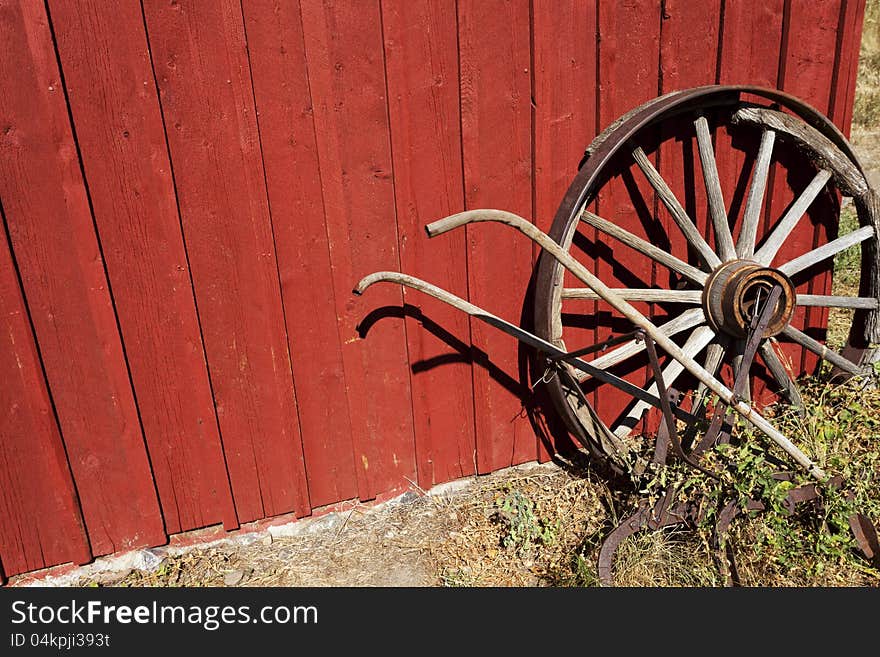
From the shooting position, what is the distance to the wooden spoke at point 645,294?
8.73 ft

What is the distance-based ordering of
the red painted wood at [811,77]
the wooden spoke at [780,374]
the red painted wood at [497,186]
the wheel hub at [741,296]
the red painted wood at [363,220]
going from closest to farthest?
the red painted wood at [363,220] < the red painted wood at [497,186] < the wheel hub at [741,296] < the red painted wood at [811,77] < the wooden spoke at [780,374]

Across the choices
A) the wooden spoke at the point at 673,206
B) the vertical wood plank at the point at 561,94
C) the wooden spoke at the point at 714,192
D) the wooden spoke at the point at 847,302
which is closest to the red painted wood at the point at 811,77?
the wooden spoke at the point at 847,302

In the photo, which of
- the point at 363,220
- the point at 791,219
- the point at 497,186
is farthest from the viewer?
the point at 791,219

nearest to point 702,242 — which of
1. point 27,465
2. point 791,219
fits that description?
point 791,219

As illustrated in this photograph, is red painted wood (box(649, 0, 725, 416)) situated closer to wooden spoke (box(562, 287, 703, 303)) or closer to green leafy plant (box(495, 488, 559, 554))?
wooden spoke (box(562, 287, 703, 303))

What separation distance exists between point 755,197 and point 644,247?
0.52m

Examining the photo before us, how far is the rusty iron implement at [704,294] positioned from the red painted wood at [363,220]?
0.18 meters

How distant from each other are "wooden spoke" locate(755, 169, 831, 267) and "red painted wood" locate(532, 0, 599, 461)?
0.91m

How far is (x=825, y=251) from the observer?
9.68 ft

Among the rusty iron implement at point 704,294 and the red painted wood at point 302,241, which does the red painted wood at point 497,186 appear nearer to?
the rusty iron implement at point 704,294

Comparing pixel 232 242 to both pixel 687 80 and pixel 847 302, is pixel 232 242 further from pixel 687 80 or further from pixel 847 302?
pixel 847 302

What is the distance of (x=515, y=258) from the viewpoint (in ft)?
9.19

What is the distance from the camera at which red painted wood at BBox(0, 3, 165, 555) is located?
213 centimetres

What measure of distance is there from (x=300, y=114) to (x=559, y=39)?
1044 mm
